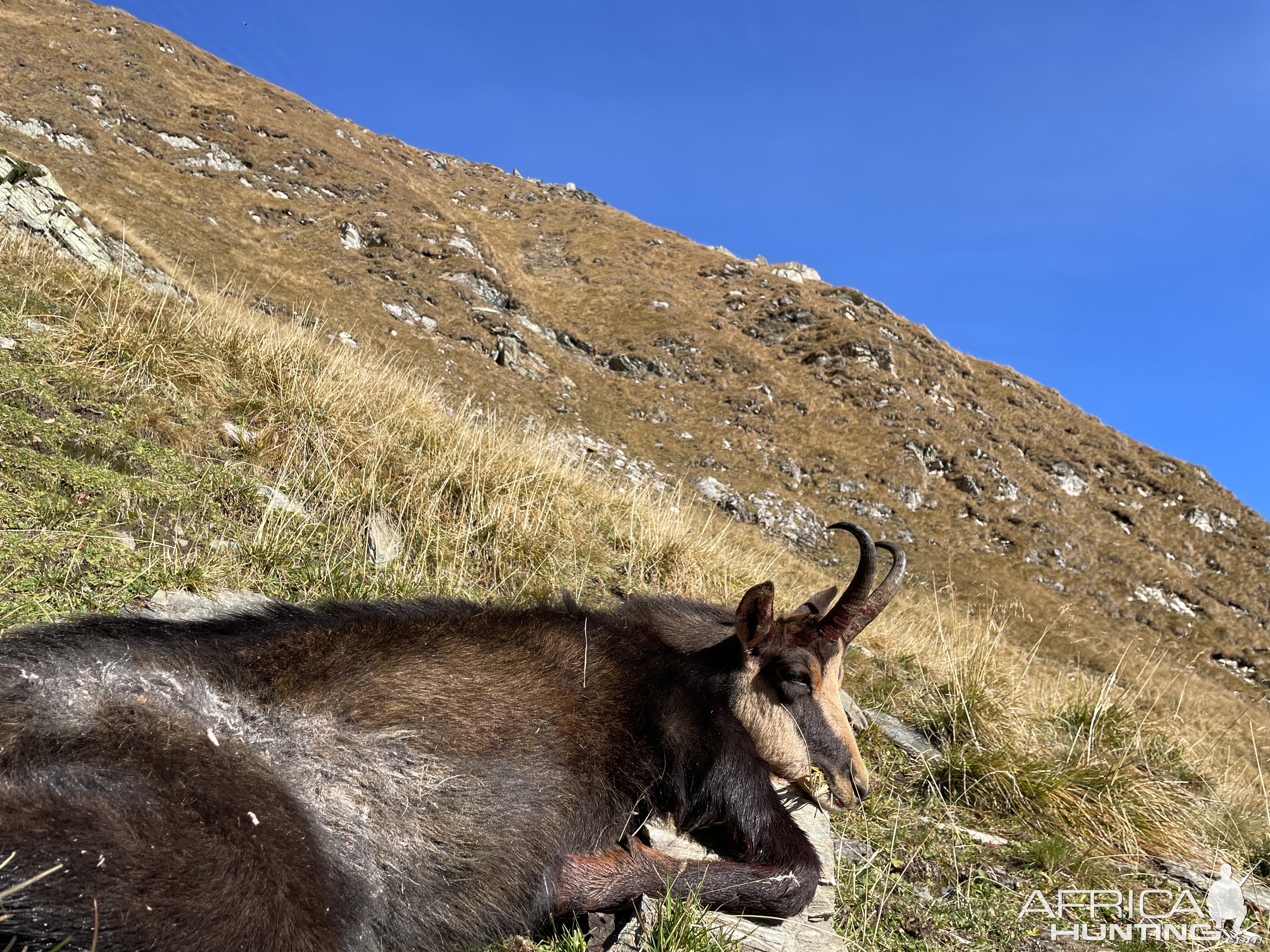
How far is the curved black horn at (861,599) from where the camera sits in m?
3.80

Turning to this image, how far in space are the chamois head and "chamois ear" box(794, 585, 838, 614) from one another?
68 centimetres

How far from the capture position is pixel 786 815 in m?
3.45

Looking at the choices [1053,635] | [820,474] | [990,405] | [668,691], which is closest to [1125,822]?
[668,691]

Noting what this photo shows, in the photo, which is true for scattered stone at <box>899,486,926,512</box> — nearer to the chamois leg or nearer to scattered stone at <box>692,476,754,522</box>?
scattered stone at <box>692,476,754,522</box>

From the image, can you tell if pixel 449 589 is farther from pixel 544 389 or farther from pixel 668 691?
pixel 544 389

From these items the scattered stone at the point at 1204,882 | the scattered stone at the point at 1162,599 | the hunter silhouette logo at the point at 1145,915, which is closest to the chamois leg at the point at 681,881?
the hunter silhouette logo at the point at 1145,915

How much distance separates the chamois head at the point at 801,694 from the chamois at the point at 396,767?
0.01m

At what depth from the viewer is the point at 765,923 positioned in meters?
3.23

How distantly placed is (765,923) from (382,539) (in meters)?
4.61

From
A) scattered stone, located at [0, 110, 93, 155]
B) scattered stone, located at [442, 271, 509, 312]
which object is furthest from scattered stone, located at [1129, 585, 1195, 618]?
scattered stone, located at [0, 110, 93, 155]

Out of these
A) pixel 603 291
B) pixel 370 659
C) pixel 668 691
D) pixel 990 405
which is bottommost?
pixel 370 659

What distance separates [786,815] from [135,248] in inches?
776

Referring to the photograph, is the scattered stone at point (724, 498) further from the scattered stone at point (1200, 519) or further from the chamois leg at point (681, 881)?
the scattered stone at point (1200, 519)

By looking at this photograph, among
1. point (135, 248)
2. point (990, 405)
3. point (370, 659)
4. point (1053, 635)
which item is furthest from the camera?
point (990, 405)
